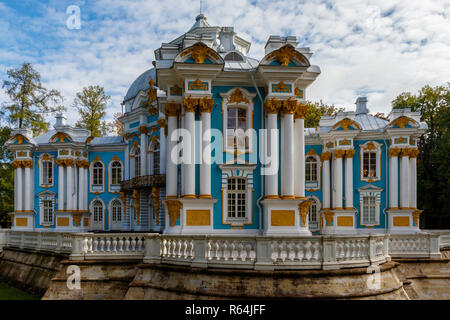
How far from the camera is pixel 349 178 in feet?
72.5

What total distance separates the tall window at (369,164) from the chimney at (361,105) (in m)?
3.48

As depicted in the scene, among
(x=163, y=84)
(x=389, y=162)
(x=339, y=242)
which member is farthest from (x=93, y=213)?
(x=339, y=242)

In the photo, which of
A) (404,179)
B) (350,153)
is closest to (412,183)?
(404,179)

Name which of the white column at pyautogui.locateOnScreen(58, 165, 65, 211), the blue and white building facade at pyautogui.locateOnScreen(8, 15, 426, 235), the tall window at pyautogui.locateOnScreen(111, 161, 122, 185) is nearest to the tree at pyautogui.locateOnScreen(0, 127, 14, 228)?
the blue and white building facade at pyautogui.locateOnScreen(8, 15, 426, 235)

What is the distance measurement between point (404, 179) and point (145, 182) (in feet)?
47.7

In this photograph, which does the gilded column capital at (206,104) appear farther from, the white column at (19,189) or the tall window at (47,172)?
the white column at (19,189)

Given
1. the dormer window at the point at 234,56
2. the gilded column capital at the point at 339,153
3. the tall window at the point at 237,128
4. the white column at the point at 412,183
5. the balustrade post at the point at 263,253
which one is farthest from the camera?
the gilded column capital at the point at 339,153

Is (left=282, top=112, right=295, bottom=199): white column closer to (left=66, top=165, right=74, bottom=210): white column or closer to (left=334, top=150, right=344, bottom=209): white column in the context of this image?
(left=334, top=150, right=344, bottom=209): white column

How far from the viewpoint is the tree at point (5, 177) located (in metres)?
28.3

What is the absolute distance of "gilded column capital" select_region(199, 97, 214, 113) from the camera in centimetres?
1301

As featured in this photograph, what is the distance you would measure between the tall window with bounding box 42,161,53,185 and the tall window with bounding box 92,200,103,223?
3206 millimetres

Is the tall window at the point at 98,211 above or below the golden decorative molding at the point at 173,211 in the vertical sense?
below

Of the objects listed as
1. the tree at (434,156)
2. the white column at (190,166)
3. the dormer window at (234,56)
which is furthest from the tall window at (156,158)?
the tree at (434,156)
